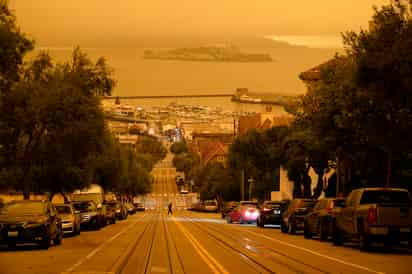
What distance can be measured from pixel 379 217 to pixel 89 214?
25838 millimetres

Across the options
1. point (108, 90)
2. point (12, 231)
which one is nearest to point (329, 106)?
point (108, 90)

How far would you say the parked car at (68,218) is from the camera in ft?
136

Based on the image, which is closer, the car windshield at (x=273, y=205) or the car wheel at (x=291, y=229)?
the car wheel at (x=291, y=229)

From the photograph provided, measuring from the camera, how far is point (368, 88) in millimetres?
30891

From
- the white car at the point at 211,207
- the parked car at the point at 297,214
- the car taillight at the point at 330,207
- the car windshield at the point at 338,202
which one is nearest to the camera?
the car windshield at the point at 338,202

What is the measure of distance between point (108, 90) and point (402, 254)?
24.1 meters

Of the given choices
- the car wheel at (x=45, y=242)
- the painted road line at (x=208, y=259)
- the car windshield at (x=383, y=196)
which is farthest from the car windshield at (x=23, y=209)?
the car windshield at (x=383, y=196)

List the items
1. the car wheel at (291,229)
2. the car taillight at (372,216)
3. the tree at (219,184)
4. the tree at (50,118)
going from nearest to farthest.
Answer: the car taillight at (372,216) → the car wheel at (291,229) → the tree at (50,118) → the tree at (219,184)

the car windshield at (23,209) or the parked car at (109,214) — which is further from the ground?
the car windshield at (23,209)

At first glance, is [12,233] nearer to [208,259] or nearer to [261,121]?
[208,259]

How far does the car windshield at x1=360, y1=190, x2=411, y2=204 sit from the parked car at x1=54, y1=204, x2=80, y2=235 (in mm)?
16086

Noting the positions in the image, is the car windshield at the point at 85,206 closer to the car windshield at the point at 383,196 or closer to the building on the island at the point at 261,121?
the car windshield at the point at 383,196

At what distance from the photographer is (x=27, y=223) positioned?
30156 mm

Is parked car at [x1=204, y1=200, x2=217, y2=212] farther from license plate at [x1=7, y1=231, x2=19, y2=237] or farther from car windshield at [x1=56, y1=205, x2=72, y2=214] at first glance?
license plate at [x1=7, y1=231, x2=19, y2=237]
